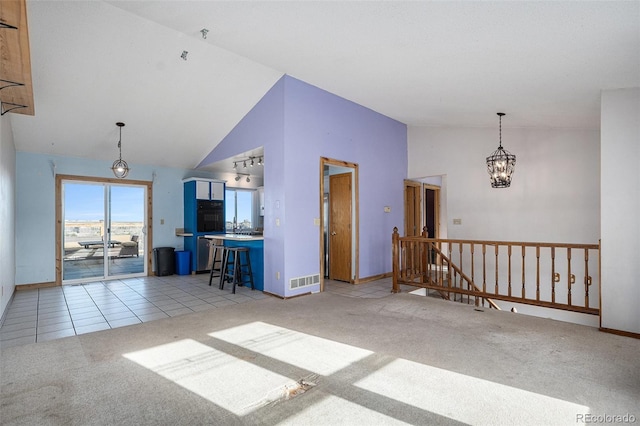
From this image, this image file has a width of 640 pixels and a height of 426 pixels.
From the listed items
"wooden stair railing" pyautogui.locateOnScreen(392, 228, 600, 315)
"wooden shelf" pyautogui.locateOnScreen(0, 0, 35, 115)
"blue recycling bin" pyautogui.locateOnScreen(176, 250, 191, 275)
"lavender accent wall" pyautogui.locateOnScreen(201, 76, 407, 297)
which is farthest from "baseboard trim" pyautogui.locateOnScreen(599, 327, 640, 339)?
"blue recycling bin" pyautogui.locateOnScreen(176, 250, 191, 275)

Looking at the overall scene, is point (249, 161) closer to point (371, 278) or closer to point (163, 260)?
point (163, 260)

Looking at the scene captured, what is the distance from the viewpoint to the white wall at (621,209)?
3557 mm

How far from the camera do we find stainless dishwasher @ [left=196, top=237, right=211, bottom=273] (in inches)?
301

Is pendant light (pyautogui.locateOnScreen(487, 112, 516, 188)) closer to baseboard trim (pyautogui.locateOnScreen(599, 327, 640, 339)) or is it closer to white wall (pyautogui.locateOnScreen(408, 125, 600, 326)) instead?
white wall (pyautogui.locateOnScreen(408, 125, 600, 326))

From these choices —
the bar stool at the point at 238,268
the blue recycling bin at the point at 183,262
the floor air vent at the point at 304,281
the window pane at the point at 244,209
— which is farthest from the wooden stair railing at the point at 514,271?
the window pane at the point at 244,209

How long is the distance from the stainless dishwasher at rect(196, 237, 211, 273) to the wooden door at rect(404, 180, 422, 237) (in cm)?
451

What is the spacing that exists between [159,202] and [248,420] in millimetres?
6540

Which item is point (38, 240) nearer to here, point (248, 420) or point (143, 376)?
point (143, 376)

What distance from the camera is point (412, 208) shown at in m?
8.09

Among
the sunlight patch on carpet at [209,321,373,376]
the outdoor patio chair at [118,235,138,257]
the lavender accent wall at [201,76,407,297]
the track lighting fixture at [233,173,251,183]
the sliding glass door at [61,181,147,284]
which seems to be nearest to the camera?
the sunlight patch on carpet at [209,321,373,376]

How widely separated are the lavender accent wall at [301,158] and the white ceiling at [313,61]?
303 mm

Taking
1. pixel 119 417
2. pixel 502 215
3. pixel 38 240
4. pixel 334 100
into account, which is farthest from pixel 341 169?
pixel 38 240

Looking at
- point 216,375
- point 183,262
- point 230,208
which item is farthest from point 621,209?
point 230,208

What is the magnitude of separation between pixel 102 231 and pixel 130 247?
0.67 meters
